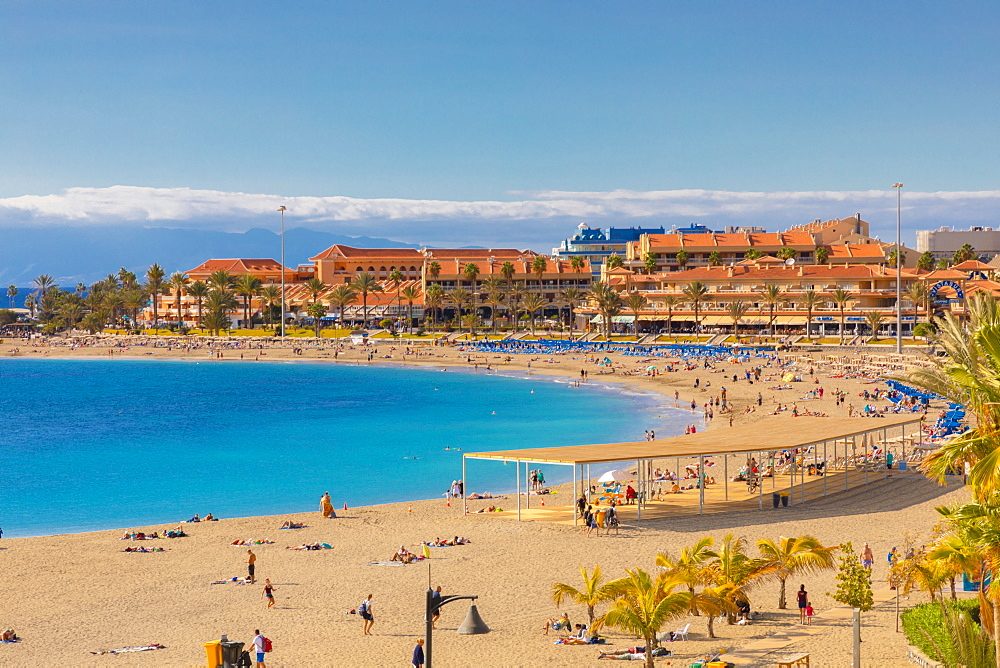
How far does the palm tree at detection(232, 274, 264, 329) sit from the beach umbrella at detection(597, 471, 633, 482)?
3689 inches

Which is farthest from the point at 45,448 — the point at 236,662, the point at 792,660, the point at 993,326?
the point at 993,326

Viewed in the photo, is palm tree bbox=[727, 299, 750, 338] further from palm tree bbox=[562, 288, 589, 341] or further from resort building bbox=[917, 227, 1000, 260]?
resort building bbox=[917, 227, 1000, 260]

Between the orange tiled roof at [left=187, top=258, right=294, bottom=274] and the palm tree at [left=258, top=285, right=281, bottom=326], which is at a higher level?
the orange tiled roof at [left=187, top=258, right=294, bottom=274]

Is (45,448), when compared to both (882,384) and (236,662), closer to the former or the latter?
(236,662)

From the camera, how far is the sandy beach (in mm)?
16922

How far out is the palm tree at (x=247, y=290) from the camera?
403ft

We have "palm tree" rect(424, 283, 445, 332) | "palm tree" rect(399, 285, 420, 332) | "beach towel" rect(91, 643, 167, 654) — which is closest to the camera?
"beach towel" rect(91, 643, 167, 654)

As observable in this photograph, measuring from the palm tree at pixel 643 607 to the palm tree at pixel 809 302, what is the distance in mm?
78758

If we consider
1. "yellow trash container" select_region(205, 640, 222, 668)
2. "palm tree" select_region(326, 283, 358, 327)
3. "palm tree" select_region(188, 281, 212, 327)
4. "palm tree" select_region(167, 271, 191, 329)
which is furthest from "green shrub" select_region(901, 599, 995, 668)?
"palm tree" select_region(167, 271, 191, 329)

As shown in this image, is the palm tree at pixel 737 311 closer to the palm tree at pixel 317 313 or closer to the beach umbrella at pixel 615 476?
the palm tree at pixel 317 313

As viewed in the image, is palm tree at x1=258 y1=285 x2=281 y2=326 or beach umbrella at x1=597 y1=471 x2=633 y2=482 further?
palm tree at x1=258 y1=285 x2=281 y2=326

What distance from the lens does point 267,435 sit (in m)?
52.8

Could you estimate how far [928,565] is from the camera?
A: 581 inches

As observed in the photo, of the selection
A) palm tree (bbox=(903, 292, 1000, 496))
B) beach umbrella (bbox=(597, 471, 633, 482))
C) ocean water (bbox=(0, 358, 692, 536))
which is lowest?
ocean water (bbox=(0, 358, 692, 536))
